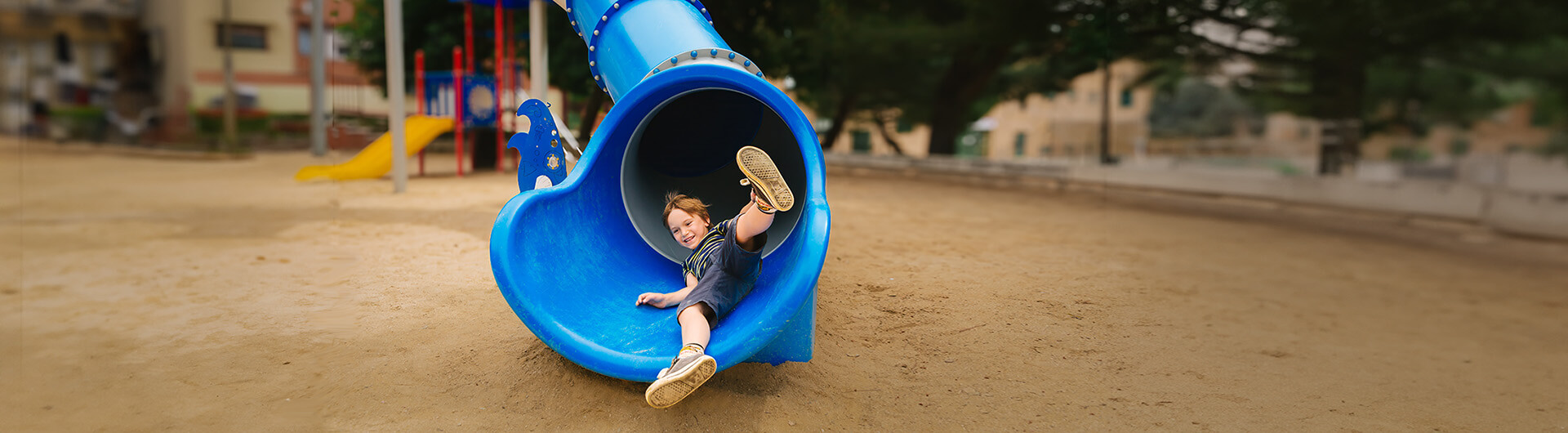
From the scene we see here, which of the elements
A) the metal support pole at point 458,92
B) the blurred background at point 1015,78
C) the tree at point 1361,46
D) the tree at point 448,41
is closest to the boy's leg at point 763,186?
the blurred background at point 1015,78

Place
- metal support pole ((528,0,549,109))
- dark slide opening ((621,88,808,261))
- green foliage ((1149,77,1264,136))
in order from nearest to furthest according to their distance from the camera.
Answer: dark slide opening ((621,88,808,261)) < metal support pole ((528,0,549,109)) < green foliage ((1149,77,1264,136))

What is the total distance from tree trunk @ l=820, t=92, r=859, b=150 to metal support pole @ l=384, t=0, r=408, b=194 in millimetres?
6225

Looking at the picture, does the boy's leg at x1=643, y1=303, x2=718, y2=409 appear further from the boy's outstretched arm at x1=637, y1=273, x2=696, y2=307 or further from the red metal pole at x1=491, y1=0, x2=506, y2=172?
the red metal pole at x1=491, y1=0, x2=506, y2=172

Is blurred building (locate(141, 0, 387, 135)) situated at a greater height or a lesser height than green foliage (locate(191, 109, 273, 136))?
greater

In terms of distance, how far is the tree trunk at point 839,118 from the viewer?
11.4 meters

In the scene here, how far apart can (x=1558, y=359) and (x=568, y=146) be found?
14.1ft

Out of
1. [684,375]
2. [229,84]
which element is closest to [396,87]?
[229,84]

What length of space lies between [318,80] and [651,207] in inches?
404

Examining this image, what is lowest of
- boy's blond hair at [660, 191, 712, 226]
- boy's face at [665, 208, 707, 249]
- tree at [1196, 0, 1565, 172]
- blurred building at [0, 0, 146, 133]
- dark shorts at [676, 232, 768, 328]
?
dark shorts at [676, 232, 768, 328]

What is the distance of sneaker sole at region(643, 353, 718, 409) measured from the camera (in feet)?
6.15

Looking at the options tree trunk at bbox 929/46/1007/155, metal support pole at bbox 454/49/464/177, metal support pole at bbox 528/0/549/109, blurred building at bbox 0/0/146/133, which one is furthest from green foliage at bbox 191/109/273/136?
tree trunk at bbox 929/46/1007/155

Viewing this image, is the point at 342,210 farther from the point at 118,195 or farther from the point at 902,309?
the point at 902,309

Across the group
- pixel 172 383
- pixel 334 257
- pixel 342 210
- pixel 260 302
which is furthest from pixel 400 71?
pixel 172 383

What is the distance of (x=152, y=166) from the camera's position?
26.6 ft
